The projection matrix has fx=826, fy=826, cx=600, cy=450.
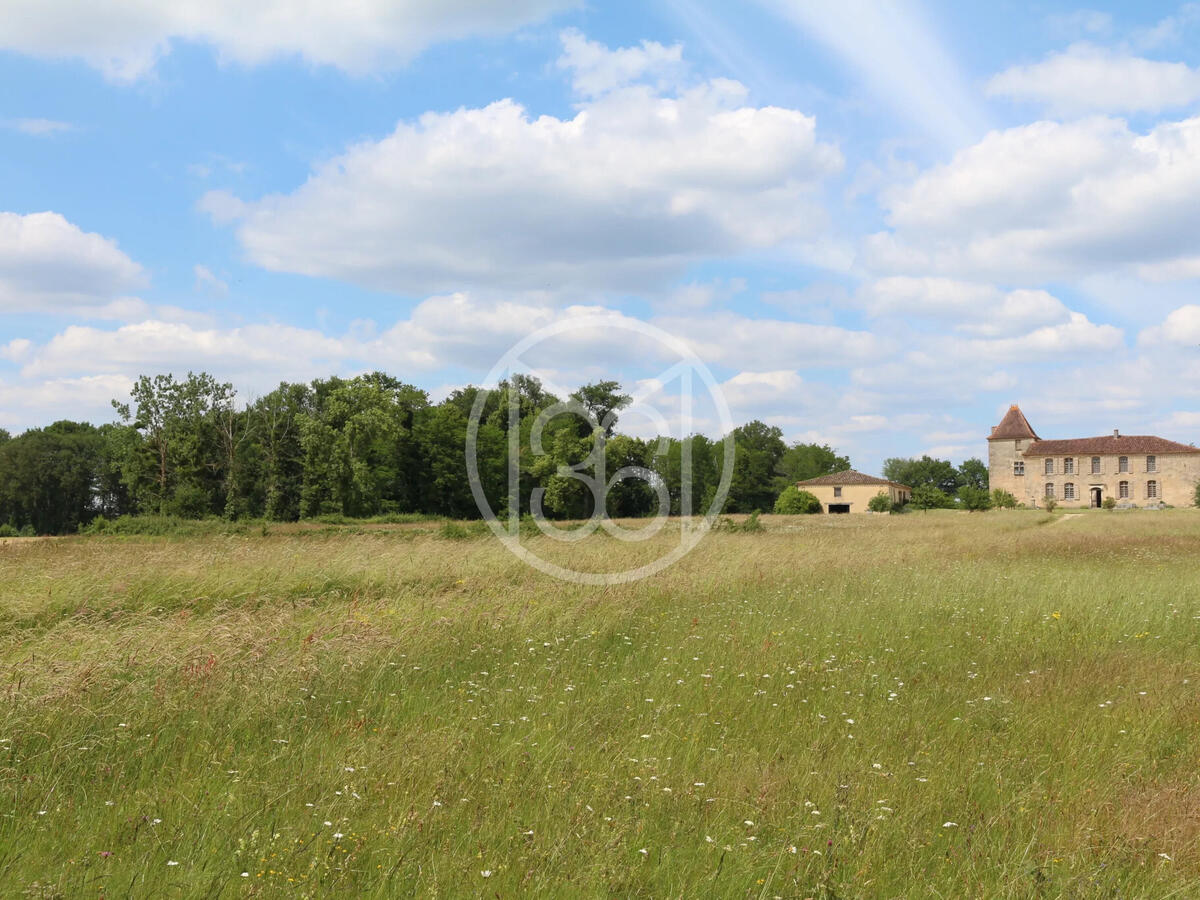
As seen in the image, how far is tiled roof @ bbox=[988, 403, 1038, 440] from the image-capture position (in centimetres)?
10175

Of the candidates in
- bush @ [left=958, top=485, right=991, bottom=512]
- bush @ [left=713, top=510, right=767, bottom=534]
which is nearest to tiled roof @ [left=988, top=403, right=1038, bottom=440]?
bush @ [left=958, top=485, right=991, bottom=512]

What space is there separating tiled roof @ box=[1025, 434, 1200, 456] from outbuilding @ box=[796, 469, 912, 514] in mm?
22012

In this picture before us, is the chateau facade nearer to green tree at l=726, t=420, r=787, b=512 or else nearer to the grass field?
green tree at l=726, t=420, r=787, b=512

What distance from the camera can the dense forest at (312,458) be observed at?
53656 millimetres

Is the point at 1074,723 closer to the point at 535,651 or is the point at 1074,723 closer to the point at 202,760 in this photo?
the point at 535,651

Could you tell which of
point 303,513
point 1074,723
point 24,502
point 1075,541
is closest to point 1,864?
point 1074,723

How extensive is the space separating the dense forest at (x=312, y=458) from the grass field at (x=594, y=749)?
37.6m

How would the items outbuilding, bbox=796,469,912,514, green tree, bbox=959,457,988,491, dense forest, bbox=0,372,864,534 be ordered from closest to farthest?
dense forest, bbox=0,372,864,534, outbuilding, bbox=796,469,912,514, green tree, bbox=959,457,988,491

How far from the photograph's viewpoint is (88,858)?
3.95m

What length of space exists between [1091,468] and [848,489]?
3221cm

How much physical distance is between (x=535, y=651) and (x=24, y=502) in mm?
77724

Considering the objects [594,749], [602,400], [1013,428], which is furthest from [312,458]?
[1013,428]

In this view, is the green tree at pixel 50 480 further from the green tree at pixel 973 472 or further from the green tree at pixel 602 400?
the green tree at pixel 973 472

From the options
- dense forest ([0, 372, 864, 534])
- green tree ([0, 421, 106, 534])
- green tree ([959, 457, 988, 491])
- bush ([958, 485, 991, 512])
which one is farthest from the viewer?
green tree ([959, 457, 988, 491])
